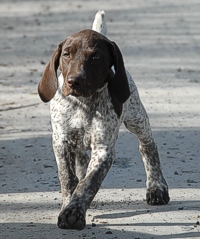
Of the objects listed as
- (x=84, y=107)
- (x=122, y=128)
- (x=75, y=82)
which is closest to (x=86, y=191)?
(x=84, y=107)

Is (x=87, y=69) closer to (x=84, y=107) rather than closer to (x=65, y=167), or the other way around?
(x=84, y=107)

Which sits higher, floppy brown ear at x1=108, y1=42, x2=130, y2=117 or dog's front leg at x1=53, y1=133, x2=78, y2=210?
floppy brown ear at x1=108, y1=42, x2=130, y2=117

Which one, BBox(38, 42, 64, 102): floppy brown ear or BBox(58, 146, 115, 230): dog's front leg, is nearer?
BBox(58, 146, 115, 230): dog's front leg

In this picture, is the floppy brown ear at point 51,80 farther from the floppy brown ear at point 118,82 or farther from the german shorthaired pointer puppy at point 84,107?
the floppy brown ear at point 118,82

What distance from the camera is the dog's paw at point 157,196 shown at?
6.10 metres

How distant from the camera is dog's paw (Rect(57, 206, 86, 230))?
16.9ft

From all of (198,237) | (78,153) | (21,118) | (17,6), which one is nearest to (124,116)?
(78,153)

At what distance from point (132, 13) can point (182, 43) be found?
7.63ft

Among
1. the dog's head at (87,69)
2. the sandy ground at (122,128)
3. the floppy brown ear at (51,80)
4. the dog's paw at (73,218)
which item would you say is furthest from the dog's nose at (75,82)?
the sandy ground at (122,128)

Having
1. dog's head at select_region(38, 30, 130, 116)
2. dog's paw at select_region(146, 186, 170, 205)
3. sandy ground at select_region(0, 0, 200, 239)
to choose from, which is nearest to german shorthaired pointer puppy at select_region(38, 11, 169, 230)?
dog's head at select_region(38, 30, 130, 116)

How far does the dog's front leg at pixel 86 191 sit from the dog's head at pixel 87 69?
0.32 meters

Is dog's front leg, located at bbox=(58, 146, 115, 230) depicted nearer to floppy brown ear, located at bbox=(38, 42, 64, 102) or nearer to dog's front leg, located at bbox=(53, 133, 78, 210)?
dog's front leg, located at bbox=(53, 133, 78, 210)

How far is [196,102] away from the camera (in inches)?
372

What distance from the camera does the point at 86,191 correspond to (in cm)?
527
